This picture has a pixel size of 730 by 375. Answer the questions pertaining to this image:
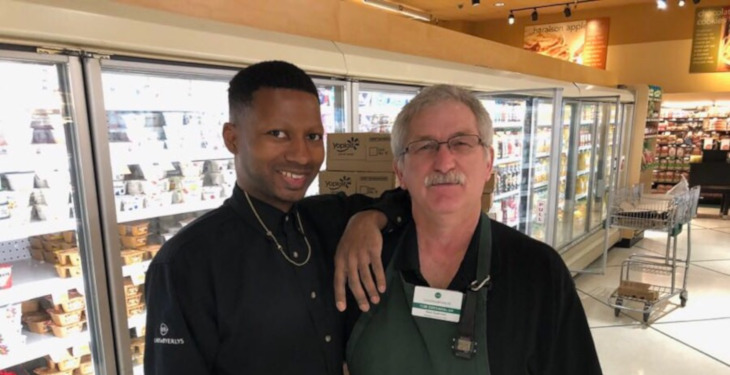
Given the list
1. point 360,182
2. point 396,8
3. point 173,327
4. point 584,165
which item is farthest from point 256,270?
point 396,8

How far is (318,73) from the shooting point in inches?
106

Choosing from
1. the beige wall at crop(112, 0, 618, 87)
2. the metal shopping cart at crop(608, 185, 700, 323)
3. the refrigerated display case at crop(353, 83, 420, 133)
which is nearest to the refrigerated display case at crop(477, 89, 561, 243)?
the beige wall at crop(112, 0, 618, 87)

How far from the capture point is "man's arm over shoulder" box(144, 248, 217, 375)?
1032mm

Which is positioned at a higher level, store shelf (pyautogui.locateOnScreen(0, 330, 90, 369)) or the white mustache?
the white mustache

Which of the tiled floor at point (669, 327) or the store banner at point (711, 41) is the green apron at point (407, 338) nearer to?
the tiled floor at point (669, 327)

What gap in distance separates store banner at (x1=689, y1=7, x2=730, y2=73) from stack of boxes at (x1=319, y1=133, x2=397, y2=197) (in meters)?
9.55

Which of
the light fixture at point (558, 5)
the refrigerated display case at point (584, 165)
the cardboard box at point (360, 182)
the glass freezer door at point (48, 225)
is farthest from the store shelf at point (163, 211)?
the light fixture at point (558, 5)

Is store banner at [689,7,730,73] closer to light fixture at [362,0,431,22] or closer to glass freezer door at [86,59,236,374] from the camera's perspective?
light fixture at [362,0,431,22]

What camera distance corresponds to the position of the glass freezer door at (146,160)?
1972 mm

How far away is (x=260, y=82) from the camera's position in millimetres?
1171

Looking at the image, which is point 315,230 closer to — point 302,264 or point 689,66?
point 302,264

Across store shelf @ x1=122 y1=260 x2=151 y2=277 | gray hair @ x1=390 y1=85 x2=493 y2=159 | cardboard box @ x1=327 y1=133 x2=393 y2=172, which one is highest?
gray hair @ x1=390 y1=85 x2=493 y2=159

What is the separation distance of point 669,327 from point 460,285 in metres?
3.95

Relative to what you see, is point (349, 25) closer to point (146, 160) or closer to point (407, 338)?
point (146, 160)
